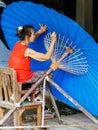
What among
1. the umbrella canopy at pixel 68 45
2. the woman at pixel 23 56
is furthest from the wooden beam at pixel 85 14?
the woman at pixel 23 56

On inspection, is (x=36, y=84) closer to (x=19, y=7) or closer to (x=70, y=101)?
(x=70, y=101)

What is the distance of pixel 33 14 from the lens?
183 inches

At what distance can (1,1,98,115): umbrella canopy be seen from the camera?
4380mm

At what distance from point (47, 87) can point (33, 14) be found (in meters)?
0.99

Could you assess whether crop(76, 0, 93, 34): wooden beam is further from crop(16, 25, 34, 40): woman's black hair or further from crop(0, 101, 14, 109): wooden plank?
crop(0, 101, 14, 109): wooden plank

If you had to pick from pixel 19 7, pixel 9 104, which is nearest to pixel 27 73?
pixel 9 104

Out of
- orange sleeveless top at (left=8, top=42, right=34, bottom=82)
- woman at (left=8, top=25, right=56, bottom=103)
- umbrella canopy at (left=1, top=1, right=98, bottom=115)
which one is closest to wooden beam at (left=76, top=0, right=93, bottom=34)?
umbrella canopy at (left=1, top=1, right=98, bottom=115)

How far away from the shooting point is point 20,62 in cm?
457

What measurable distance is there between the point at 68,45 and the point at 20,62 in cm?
61

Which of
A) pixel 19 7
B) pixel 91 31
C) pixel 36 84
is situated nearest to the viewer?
pixel 36 84

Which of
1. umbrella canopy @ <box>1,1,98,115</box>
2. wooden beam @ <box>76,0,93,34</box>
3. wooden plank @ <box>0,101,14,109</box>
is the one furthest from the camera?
wooden beam @ <box>76,0,93,34</box>

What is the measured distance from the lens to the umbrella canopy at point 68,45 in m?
4.38

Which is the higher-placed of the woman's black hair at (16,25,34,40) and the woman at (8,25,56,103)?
the woman's black hair at (16,25,34,40)

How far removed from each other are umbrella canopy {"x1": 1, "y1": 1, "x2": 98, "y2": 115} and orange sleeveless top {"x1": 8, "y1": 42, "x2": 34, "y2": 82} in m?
0.37
